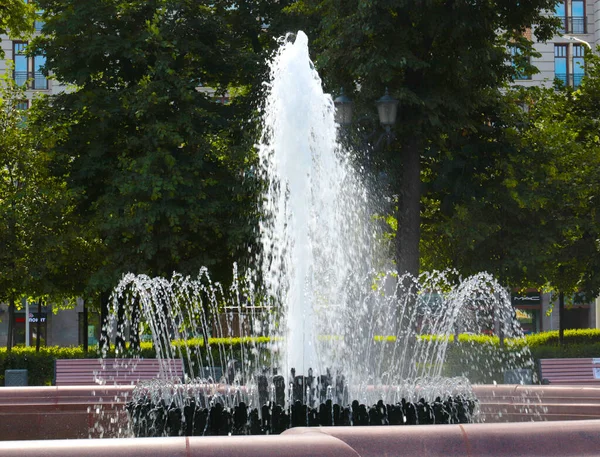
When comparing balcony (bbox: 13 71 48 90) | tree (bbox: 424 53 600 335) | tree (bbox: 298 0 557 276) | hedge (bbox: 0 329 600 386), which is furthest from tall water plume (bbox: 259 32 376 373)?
balcony (bbox: 13 71 48 90)

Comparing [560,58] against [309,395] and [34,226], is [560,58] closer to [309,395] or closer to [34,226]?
[34,226]

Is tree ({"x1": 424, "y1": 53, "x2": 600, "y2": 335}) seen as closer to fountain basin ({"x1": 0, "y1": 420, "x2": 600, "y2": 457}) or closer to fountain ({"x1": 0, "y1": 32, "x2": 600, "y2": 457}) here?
fountain ({"x1": 0, "y1": 32, "x2": 600, "y2": 457})

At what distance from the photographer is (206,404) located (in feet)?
33.2

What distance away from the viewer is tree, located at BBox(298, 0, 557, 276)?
59.8 ft

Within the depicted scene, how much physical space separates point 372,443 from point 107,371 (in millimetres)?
11981

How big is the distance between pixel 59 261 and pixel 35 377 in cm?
271

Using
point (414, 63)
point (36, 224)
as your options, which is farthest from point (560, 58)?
point (36, 224)

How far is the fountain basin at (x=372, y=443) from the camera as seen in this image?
5.79m

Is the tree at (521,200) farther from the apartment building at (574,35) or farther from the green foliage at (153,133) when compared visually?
the apartment building at (574,35)

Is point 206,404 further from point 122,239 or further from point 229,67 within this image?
point 229,67

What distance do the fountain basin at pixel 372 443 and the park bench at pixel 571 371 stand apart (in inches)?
388

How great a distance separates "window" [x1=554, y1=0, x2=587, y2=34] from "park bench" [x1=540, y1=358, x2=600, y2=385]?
29279 mm

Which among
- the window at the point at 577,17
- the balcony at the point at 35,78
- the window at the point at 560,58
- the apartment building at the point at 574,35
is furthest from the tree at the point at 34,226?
the window at the point at 577,17

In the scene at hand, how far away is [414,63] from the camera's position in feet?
59.4
